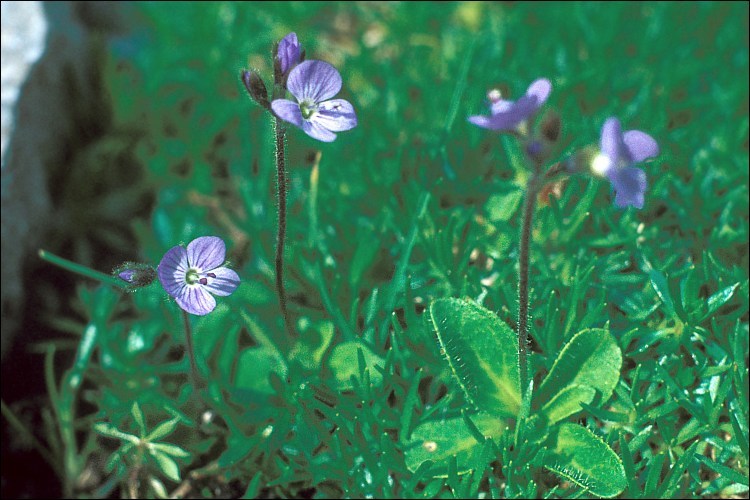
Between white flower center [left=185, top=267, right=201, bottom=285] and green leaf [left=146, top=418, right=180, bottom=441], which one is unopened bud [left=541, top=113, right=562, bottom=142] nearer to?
white flower center [left=185, top=267, right=201, bottom=285]

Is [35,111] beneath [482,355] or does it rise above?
above

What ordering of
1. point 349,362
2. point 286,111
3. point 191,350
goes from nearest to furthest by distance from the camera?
point 286,111
point 191,350
point 349,362

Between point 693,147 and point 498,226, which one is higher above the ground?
point 693,147

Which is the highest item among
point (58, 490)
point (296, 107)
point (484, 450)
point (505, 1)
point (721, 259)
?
point (505, 1)

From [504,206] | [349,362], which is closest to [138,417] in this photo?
[349,362]

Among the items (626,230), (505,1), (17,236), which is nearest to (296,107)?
(626,230)

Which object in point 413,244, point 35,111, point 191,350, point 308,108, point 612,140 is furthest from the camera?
point 35,111

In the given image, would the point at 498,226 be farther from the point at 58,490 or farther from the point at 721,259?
the point at 58,490

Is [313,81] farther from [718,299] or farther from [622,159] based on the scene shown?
[718,299]

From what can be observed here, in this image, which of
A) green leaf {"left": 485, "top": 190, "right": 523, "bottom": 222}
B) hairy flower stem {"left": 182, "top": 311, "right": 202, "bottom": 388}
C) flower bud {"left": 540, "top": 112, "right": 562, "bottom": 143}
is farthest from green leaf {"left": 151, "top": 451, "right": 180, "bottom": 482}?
flower bud {"left": 540, "top": 112, "right": 562, "bottom": 143}
